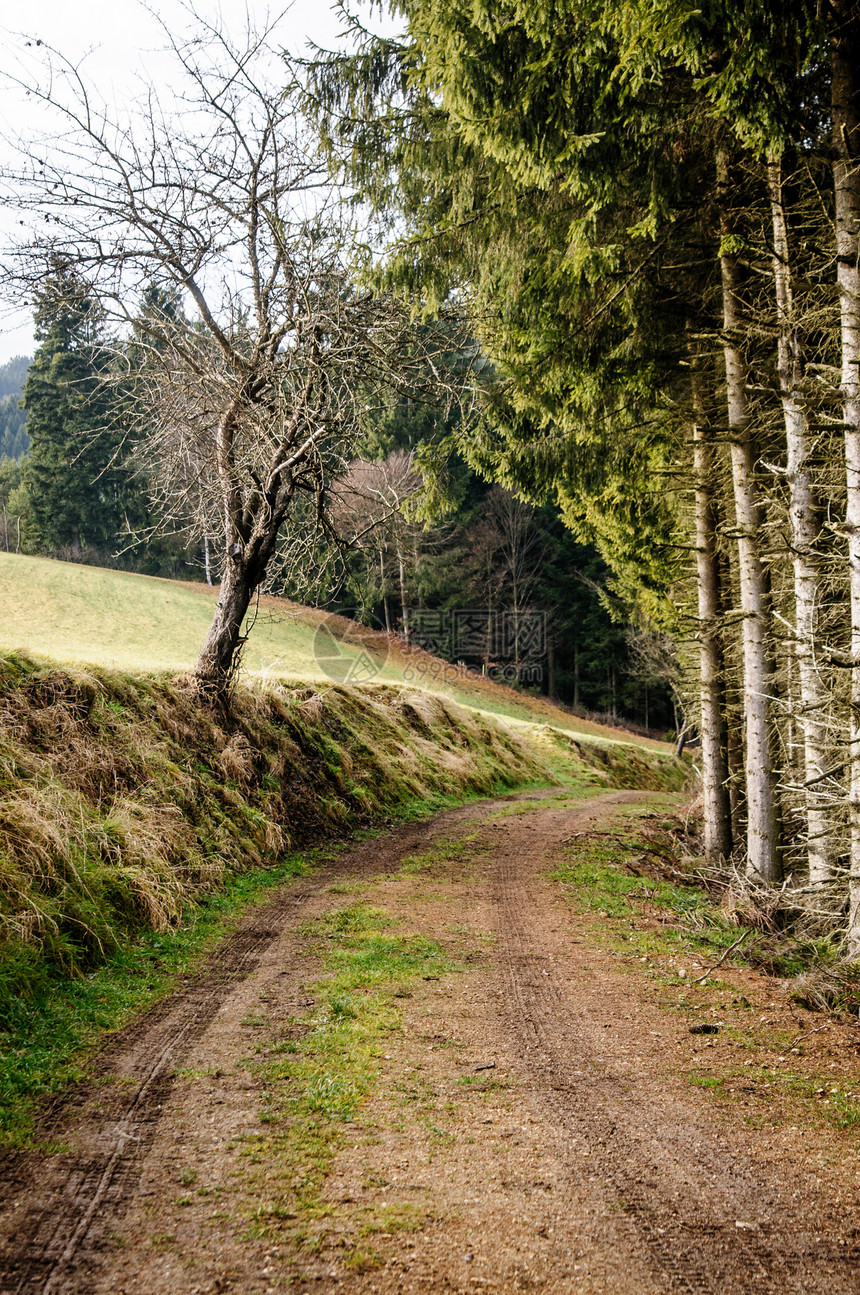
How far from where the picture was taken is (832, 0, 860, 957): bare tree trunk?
494cm

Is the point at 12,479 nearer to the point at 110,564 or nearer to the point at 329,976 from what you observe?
the point at 110,564

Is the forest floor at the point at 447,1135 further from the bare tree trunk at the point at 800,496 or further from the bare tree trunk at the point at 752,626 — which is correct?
the bare tree trunk at the point at 752,626

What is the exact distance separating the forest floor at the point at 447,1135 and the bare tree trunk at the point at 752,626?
1.82 meters

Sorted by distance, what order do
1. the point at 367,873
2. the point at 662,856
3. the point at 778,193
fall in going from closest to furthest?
the point at 778,193
the point at 367,873
the point at 662,856

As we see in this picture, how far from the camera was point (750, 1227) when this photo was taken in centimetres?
268

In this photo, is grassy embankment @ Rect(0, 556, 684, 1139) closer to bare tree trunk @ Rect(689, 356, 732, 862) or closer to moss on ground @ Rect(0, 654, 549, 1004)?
moss on ground @ Rect(0, 654, 549, 1004)

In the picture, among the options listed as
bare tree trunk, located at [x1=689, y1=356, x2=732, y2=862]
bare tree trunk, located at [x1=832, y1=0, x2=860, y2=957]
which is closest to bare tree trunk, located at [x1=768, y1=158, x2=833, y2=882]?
bare tree trunk, located at [x1=832, y1=0, x2=860, y2=957]

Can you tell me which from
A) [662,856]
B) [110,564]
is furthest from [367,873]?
[110,564]

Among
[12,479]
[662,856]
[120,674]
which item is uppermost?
[12,479]

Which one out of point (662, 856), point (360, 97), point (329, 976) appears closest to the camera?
point (329, 976)

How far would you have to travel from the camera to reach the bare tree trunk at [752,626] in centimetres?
720

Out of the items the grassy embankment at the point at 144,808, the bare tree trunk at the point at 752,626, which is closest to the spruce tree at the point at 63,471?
the grassy embankment at the point at 144,808

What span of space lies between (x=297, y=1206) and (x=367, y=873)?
18.2ft

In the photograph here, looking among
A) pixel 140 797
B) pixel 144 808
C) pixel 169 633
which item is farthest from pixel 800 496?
pixel 169 633
